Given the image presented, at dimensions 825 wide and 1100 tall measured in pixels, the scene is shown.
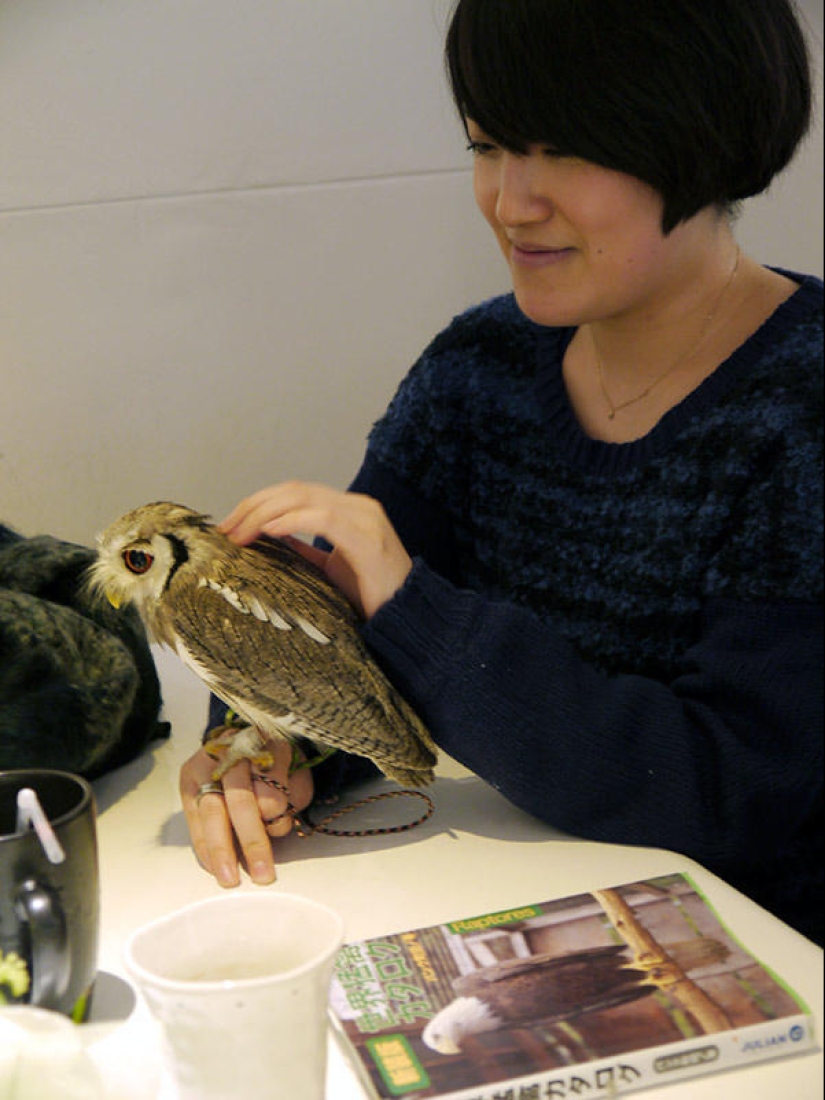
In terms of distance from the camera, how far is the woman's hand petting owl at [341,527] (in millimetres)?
875

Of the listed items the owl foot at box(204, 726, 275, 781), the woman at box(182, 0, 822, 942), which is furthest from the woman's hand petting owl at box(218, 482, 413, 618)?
the owl foot at box(204, 726, 275, 781)

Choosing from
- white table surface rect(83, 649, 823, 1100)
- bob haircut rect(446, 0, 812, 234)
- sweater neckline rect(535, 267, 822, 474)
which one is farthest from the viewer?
sweater neckline rect(535, 267, 822, 474)

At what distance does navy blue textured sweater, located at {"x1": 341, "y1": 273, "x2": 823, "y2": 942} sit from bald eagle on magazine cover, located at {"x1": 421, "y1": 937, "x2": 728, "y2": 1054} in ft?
0.58

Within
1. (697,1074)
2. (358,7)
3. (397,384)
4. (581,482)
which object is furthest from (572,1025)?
(358,7)

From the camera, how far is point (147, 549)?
88cm

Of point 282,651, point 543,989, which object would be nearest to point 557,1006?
point 543,989

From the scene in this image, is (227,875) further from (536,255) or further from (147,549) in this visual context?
(536,255)

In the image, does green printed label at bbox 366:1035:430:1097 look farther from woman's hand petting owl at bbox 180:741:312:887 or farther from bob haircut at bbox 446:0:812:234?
bob haircut at bbox 446:0:812:234

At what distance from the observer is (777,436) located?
2.98 ft

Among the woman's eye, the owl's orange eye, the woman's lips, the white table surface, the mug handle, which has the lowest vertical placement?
the white table surface

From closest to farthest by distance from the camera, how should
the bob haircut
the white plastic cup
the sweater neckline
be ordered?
the white plastic cup < the bob haircut < the sweater neckline

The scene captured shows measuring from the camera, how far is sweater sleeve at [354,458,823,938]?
0.88 meters

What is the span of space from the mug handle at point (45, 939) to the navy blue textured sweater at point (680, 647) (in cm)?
32

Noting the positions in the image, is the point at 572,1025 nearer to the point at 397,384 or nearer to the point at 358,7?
the point at 397,384
